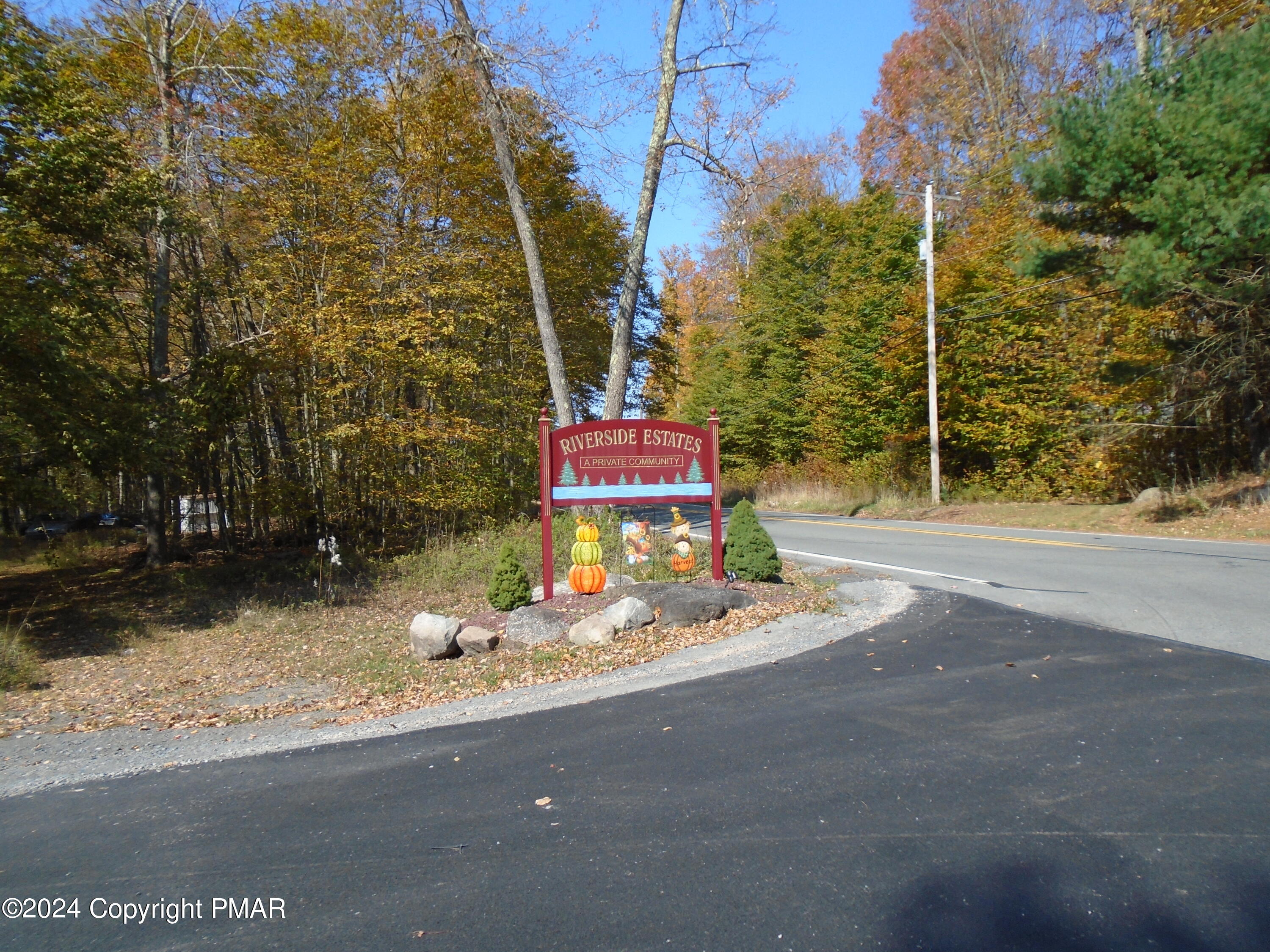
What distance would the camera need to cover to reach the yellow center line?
538 inches

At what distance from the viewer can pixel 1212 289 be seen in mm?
14922

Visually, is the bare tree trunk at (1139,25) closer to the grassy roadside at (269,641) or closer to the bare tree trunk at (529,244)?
the bare tree trunk at (529,244)

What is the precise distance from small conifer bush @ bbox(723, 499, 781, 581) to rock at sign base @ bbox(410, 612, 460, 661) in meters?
3.71

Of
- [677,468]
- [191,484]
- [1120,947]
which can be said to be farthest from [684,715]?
[191,484]

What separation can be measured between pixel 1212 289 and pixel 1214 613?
997cm

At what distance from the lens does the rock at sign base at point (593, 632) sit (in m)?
8.42

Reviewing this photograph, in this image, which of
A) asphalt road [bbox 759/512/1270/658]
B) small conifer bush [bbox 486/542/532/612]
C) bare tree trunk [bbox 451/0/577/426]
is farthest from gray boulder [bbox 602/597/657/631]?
bare tree trunk [bbox 451/0/577/426]

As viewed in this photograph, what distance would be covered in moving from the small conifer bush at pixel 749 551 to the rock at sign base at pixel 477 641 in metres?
3.34

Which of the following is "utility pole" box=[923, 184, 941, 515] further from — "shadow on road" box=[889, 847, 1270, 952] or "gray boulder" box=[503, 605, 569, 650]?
"shadow on road" box=[889, 847, 1270, 952]

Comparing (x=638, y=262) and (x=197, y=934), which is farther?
(x=638, y=262)

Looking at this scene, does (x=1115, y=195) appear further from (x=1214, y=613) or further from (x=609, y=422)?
(x=609, y=422)

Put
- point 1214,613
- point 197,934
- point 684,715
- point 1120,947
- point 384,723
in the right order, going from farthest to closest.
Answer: point 1214,613 → point 384,723 → point 684,715 → point 197,934 → point 1120,947

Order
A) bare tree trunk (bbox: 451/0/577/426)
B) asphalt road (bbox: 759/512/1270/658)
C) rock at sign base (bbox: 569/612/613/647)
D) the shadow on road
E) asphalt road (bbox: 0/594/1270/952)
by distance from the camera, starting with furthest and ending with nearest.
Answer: bare tree trunk (bbox: 451/0/577/426), rock at sign base (bbox: 569/612/613/647), asphalt road (bbox: 759/512/1270/658), asphalt road (bbox: 0/594/1270/952), the shadow on road

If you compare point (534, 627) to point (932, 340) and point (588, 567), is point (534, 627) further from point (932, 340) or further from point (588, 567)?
point (932, 340)
